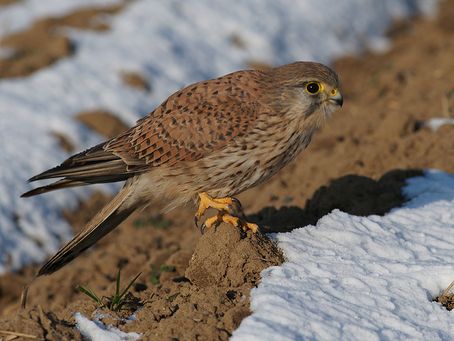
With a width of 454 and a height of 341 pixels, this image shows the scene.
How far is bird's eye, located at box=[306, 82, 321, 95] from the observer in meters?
5.80

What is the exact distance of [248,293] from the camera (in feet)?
15.5

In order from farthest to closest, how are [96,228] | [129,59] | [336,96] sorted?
[129,59] → [96,228] → [336,96]

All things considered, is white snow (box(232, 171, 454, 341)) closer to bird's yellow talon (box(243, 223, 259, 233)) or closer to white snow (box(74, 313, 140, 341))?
bird's yellow talon (box(243, 223, 259, 233))

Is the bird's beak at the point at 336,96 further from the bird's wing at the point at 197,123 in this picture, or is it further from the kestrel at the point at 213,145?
the bird's wing at the point at 197,123

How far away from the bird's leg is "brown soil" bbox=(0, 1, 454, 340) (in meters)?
0.11

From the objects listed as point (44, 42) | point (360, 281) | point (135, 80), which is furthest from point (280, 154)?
point (44, 42)

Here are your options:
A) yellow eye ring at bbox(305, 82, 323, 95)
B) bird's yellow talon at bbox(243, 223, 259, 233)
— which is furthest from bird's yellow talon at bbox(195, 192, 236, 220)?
yellow eye ring at bbox(305, 82, 323, 95)

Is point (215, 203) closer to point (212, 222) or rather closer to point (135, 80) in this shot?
point (212, 222)

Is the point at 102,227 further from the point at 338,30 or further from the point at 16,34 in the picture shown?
the point at 338,30

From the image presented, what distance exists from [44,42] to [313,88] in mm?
8091

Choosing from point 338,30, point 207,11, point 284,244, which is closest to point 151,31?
point 207,11

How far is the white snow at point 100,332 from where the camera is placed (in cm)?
446

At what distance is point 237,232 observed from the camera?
5277 millimetres

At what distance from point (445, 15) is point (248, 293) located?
570 inches
